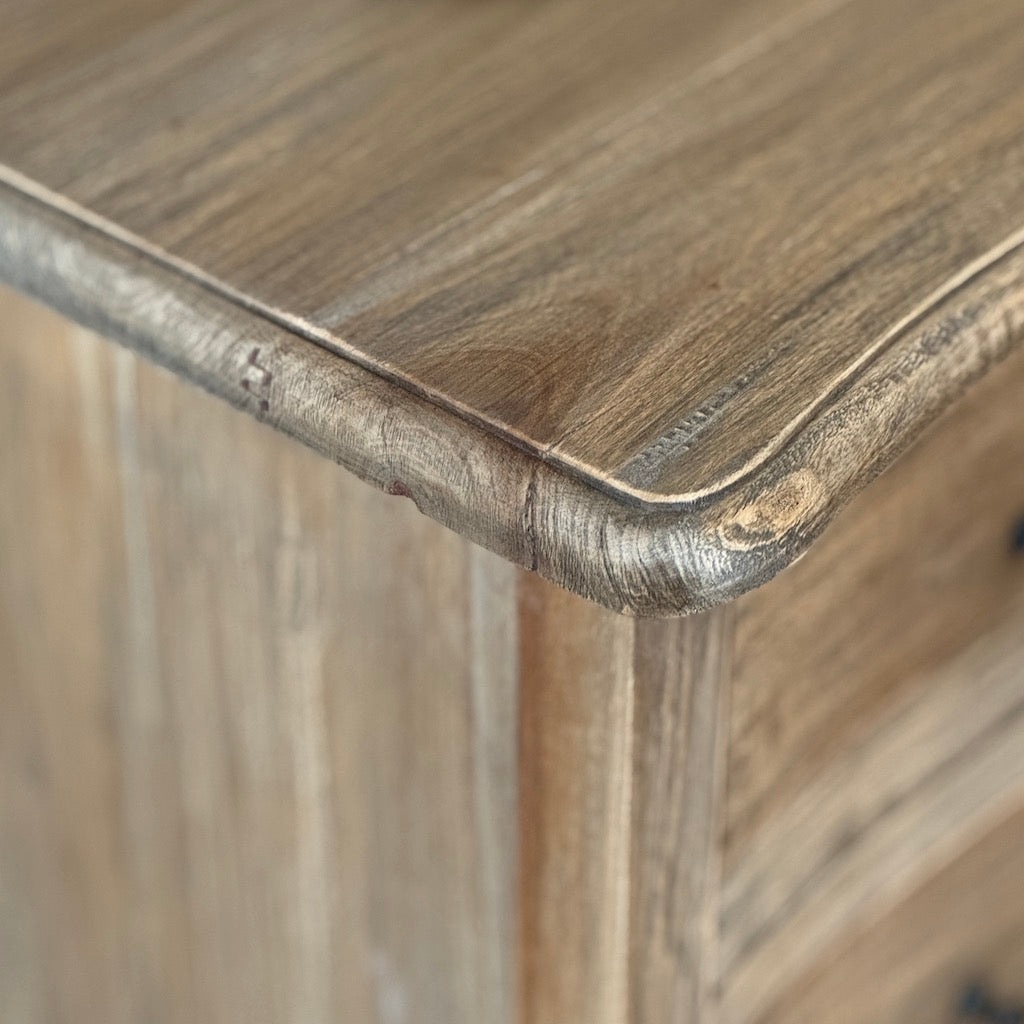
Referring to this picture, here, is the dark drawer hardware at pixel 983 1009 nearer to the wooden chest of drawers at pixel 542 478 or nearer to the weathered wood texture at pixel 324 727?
the wooden chest of drawers at pixel 542 478

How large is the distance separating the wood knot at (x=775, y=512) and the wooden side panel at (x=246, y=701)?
0.10 meters

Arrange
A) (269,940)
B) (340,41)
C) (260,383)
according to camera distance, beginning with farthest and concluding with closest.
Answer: (269,940), (340,41), (260,383)

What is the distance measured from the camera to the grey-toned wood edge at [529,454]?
316 mm

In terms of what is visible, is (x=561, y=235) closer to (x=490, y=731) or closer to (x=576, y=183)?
(x=576, y=183)

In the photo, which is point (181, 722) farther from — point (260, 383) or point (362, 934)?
point (260, 383)

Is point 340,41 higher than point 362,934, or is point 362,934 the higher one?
→ point 340,41

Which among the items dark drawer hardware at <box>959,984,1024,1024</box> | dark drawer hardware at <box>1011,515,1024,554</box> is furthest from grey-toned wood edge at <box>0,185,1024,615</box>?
dark drawer hardware at <box>959,984,1024,1024</box>

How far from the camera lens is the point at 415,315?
37cm

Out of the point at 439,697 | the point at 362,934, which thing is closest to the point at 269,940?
the point at 362,934

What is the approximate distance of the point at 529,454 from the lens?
0.33m

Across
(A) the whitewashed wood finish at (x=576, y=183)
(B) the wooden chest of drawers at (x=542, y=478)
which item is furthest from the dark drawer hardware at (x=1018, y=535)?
(A) the whitewashed wood finish at (x=576, y=183)

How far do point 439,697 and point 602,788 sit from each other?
0.06 m

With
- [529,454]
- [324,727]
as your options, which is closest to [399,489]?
[529,454]

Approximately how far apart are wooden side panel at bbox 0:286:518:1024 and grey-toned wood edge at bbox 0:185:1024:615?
0.22 feet
